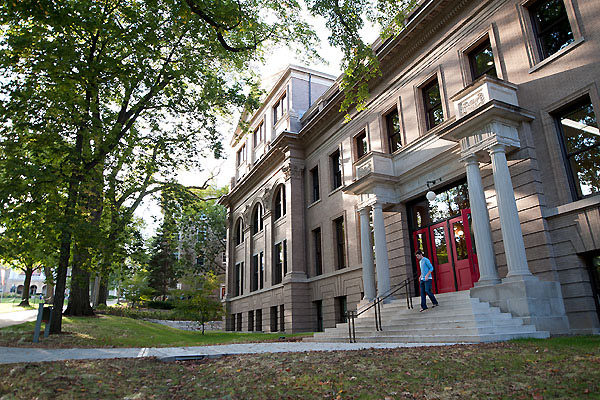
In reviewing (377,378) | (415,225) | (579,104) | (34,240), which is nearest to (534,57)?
(579,104)

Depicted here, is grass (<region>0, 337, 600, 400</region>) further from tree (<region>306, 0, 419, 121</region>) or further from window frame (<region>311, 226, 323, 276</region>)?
window frame (<region>311, 226, 323, 276</region>)

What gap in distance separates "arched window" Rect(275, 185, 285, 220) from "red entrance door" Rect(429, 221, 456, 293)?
13292mm

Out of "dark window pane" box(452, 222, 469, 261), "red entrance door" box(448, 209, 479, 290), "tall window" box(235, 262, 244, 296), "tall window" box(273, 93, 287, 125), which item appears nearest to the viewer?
"red entrance door" box(448, 209, 479, 290)

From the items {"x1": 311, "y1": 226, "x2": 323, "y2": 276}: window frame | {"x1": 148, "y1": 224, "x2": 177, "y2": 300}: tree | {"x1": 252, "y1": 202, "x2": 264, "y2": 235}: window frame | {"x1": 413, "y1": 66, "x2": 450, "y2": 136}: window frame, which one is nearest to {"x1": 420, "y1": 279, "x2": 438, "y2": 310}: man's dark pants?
{"x1": 413, "y1": 66, "x2": 450, "y2": 136}: window frame

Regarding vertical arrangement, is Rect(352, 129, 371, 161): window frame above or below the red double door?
above

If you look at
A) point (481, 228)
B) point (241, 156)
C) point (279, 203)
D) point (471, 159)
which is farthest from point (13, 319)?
point (471, 159)

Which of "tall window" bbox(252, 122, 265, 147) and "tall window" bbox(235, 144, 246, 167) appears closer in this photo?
"tall window" bbox(252, 122, 265, 147)

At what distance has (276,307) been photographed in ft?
88.8

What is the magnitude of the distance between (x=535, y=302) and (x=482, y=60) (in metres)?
8.39

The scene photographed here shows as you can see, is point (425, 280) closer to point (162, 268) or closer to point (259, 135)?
point (259, 135)

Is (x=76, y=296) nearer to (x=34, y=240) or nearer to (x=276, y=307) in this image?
(x=34, y=240)

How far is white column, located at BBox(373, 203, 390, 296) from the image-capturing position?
15820mm

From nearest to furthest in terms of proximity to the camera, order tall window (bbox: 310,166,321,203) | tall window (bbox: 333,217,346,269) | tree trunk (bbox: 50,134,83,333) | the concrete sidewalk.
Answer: the concrete sidewalk → tree trunk (bbox: 50,134,83,333) → tall window (bbox: 333,217,346,269) → tall window (bbox: 310,166,321,203)

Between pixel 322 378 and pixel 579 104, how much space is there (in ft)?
34.1
